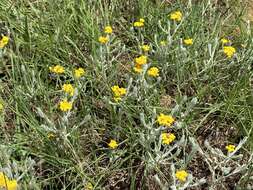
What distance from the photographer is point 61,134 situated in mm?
1727

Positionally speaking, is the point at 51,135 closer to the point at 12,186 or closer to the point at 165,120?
the point at 12,186

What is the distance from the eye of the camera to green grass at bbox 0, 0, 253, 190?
1.74 metres

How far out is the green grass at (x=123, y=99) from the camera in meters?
1.74

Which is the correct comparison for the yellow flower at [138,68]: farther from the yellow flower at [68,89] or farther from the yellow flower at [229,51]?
the yellow flower at [229,51]

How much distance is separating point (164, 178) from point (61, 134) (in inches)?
16.9

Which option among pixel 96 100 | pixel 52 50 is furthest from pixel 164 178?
pixel 52 50

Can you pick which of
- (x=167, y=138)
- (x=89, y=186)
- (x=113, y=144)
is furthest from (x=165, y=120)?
(x=89, y=186)

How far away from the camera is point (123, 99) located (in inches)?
74.1

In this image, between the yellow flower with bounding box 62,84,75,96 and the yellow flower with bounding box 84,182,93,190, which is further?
the yellow flower with bounding box 62,84,75,96

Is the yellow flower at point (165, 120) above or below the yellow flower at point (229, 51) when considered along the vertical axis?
below

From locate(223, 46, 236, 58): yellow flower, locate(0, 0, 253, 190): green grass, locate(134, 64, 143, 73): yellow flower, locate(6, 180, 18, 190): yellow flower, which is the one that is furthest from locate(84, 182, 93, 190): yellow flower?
locate(223, 46, 236, 58): yellow flower

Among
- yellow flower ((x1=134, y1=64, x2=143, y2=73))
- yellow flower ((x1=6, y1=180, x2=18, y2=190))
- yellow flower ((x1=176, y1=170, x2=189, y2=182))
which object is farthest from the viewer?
yellow flower ((x1=134, y1=64, x2=143, y2=73))

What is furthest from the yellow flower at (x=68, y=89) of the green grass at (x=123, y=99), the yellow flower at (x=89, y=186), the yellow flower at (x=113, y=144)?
the yellow flower at (x=89, y=186)

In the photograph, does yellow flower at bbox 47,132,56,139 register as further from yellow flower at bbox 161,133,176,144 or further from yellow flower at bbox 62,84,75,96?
yellow flower at bbox 161,133,176,144
